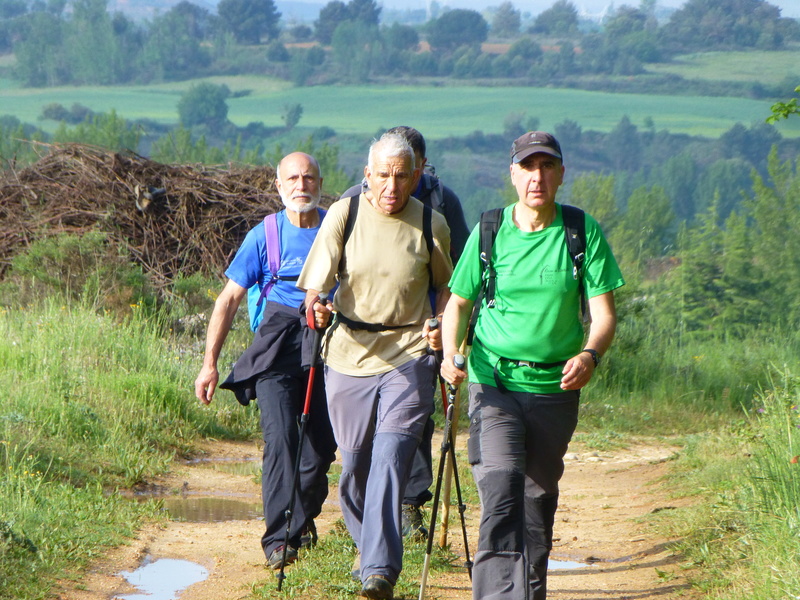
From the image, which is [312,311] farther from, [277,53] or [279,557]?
[277,53]

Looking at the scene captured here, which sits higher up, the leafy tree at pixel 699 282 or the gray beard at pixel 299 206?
the gray beard at pixel 299 206

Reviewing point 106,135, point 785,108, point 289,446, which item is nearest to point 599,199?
point 106,135

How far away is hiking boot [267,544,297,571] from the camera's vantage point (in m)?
5.61

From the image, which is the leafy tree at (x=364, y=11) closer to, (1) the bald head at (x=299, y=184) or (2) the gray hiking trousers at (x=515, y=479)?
(1) the bald head at (x=299, y=184)

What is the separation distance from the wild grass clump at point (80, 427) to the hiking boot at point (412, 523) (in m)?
1.63

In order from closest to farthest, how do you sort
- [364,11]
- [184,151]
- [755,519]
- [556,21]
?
[755,519] → [184,151] → [364,11] → [556,21]

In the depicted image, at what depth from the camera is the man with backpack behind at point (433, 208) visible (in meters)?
5.85

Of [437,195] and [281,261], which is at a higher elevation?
[437,195]

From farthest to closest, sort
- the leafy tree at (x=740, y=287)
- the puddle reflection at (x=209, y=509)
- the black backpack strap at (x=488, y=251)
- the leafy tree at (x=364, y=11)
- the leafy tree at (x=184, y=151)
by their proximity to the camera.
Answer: the leafy tree at (x=364, y=11) < the leafy tree at (x=184, y=151) < the leafy tree at (x=740, y=287) < the puddle reflection at (x=209, y=509) < the black backpack strap at (x=488, y=251)

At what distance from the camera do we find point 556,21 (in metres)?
184

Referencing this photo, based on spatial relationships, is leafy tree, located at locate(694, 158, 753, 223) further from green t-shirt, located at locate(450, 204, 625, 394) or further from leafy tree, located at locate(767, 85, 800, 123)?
green t-shirt, located at locate(450, 204, 625, 394)

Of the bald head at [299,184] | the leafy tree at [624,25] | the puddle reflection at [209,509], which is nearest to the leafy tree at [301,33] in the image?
the leafy tree at [624,25]

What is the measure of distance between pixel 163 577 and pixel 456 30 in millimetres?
168319

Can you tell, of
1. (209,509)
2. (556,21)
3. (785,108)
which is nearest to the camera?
(785,108)
